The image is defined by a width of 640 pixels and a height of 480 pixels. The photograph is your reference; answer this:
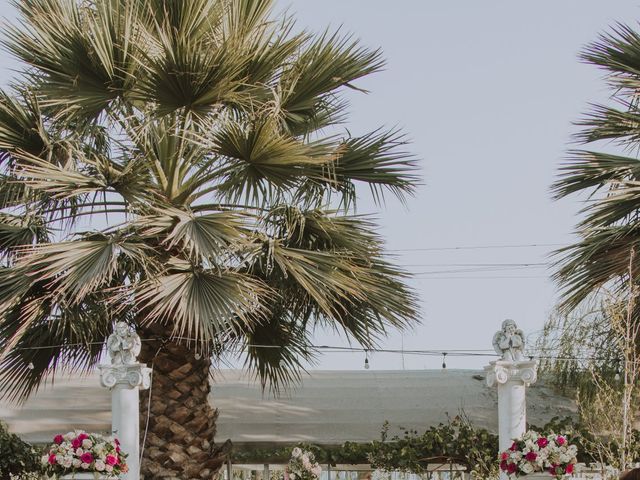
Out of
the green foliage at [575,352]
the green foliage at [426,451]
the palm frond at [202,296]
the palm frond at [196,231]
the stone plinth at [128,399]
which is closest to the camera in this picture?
the palm frond at [202,296]

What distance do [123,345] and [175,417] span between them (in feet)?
3.57

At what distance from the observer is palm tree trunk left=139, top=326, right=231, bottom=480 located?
12.0 m

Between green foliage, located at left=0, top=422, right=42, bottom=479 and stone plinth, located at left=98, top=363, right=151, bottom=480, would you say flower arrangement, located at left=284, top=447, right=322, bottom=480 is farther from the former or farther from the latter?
green foliage, located at left=0, top=422, right=42, bottom=479

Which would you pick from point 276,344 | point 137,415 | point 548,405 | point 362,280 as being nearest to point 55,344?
point 137,415

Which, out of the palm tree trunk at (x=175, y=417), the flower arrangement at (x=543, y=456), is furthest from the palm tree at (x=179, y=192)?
the flower arrangement at (x=543, y=456)

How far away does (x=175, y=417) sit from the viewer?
1210 cm

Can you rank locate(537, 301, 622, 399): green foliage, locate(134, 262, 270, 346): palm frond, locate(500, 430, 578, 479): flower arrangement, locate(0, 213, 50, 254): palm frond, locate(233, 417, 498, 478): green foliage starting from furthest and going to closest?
locate(537, 301, 622, 399): green foliage < locate(233, 417, 498, 478): green foliage < locate(0, 213, 50, 254): palm frond < locate(134, 262, 270, 346): palm frond < locate(500, 430, 578, 479): flower arrangement

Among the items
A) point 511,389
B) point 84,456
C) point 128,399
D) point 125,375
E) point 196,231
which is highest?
point 196,231

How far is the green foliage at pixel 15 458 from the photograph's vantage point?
535 inches

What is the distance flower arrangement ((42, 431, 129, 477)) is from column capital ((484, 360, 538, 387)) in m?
4.11

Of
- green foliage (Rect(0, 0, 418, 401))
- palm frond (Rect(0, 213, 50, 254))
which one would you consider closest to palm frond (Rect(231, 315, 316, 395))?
green foliage (Rect(0, 0, 418, 401))

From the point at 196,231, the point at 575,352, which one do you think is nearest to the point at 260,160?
the point at 196,231

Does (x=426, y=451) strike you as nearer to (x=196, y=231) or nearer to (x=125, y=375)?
(x=125, y=375)

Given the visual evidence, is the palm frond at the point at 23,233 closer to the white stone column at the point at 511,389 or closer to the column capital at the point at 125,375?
the column capital at the point at 125,375
